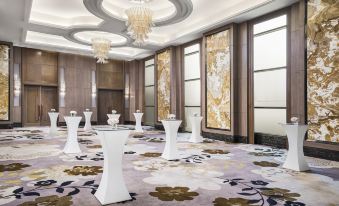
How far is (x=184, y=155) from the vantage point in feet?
16.1

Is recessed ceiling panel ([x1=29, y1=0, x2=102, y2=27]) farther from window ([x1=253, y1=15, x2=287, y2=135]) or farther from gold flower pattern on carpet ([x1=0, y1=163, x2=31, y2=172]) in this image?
window ([x1=253, y1=15, x2=287, y2=135])

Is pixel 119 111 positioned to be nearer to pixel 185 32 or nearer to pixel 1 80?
pixel 1 80

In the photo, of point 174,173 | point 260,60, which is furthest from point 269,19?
point 174,173

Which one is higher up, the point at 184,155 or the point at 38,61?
the point at 38,61

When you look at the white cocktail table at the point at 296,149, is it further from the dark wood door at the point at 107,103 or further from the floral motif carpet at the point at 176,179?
the dark wood door at the point at 107,103

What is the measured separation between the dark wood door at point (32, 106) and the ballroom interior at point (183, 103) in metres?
0.05

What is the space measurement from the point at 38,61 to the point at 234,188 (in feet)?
36.4

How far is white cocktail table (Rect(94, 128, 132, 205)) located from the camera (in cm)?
253

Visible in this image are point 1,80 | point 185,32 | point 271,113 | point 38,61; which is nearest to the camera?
point 271,113

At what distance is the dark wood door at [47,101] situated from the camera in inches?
451

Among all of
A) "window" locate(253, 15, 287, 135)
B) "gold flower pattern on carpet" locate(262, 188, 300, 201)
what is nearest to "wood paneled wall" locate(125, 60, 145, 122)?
"window" locate(253, 15, 287, 135)

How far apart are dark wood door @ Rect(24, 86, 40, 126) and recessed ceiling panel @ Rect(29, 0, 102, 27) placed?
4700 millimetres

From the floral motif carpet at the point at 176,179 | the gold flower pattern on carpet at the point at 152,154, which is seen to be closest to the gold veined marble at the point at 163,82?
the gold flower pattern on carpet at the point at 152,154

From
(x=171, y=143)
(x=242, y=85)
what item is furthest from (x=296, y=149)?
(x=242, y=85)
